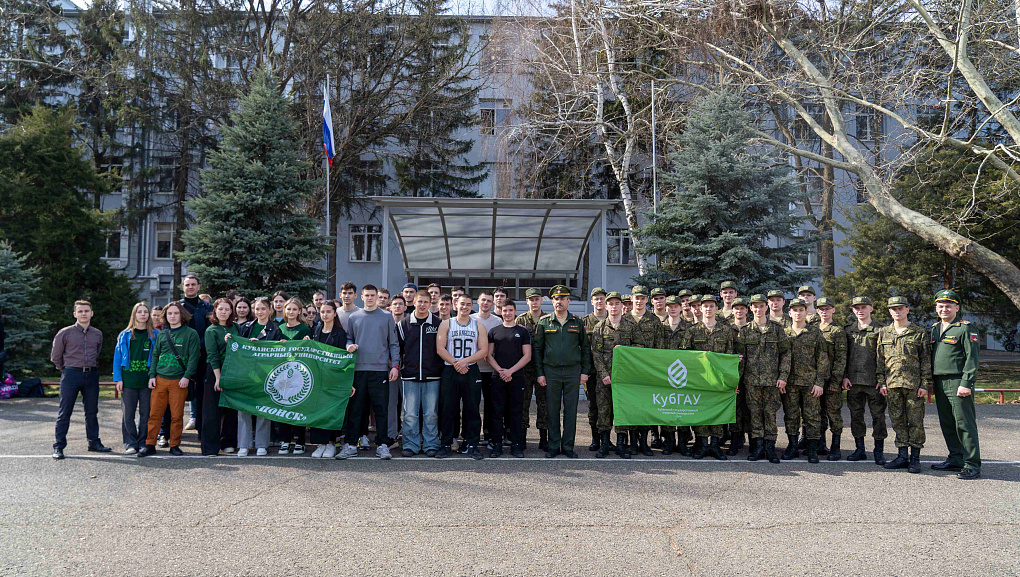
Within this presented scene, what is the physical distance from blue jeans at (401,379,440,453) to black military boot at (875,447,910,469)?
5.24m

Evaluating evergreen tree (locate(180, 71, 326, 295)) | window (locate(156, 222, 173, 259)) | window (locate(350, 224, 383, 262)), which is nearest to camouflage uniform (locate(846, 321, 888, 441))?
evergreen tree (locate(180, 71, 326, 295))

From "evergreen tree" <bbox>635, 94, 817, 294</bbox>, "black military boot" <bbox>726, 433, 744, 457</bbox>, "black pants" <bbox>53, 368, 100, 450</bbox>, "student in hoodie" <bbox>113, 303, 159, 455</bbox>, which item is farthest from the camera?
"evergreen tree" <bbox>635, 94, 817, 294</bbox>

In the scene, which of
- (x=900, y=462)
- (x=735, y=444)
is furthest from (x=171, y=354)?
(x=900, y=462)

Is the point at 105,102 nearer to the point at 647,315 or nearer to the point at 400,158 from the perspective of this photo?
the point at 400,158

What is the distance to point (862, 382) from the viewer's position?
7.85 metres

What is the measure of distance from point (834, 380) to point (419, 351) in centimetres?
507

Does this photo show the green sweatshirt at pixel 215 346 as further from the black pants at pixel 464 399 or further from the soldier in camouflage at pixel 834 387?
the soldier in camouflage at pixel 834 387

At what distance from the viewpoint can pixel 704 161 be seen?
15.4 meters

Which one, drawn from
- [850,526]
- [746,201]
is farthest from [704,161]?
[850,526]

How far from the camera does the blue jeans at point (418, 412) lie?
310 inches

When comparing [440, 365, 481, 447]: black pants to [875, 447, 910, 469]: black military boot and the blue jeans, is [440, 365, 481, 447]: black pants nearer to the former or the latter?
the blue jeans

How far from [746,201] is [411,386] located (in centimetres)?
1051

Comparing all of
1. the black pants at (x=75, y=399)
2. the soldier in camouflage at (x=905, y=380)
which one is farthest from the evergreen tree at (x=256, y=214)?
the soldier in camouflage at (x=905, y=380)

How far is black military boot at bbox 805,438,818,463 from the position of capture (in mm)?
7681
